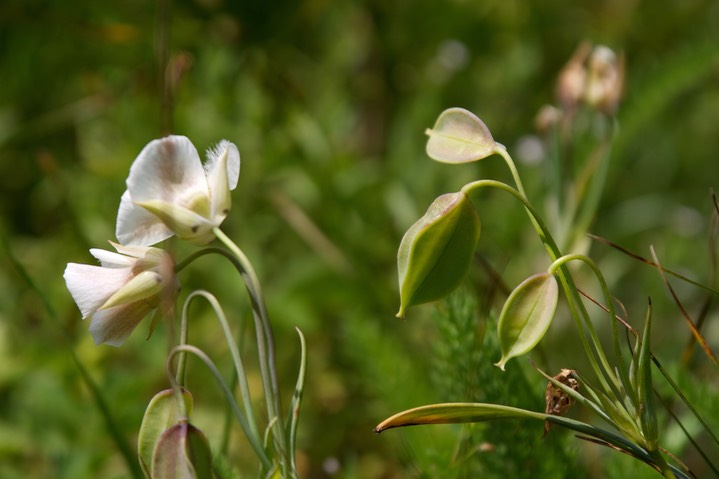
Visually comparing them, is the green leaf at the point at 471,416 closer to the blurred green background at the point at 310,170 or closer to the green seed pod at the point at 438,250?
the green seed pod at the point at 438,250

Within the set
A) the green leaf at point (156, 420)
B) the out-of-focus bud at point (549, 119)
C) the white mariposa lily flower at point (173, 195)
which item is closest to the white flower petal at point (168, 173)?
the white mariposa lily flower at point (173, 195)

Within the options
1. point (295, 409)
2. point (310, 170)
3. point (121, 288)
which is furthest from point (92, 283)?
point (310, 170)

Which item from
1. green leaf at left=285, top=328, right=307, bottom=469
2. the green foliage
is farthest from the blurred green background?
green leaf at left=285, top=328, right=307, bottom=469

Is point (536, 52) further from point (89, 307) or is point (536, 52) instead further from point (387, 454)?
point (89, 307)

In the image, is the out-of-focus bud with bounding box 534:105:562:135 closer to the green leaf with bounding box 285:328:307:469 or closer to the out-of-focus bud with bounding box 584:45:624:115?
the out-of-focus bud with bounding box 584:45:624:115

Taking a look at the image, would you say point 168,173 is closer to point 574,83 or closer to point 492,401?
point 492,401

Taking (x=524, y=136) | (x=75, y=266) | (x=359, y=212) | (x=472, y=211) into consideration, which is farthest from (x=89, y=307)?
(x=524, y=136)
